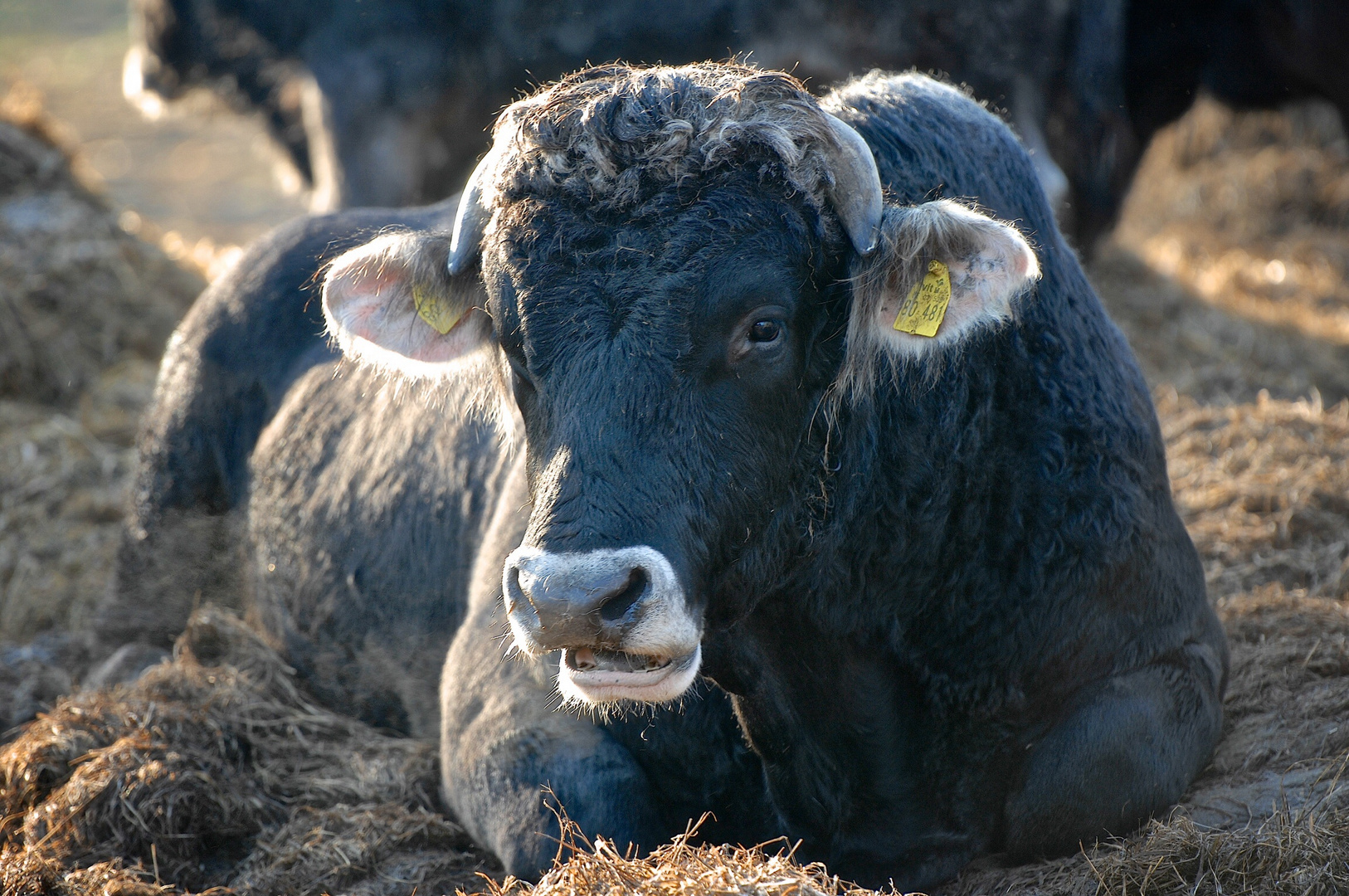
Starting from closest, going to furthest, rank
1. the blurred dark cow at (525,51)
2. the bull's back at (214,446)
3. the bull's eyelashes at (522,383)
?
the bull's eyelashes at (522,383)
the bull's back at (214,446)
the blurred dark cow at (525,51)

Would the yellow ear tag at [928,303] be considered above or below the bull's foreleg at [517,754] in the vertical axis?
above

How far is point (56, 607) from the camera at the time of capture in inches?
217

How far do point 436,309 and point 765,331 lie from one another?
3.06ft

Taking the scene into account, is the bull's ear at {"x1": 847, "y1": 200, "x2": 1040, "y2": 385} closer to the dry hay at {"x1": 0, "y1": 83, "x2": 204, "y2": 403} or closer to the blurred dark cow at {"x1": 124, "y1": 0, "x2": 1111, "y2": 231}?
the dry hay at {"x1": 0, "y1": 83, "x2": 204, "y2": 403}

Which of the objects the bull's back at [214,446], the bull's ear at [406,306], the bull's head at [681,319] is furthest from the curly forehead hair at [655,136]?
the bull's back at [214,446]

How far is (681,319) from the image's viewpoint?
2.49 m

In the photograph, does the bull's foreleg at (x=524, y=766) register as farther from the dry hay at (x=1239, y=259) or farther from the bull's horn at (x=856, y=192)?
the dry hay at (x=1239, y=259)

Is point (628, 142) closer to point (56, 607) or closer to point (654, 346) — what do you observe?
point (654, 346)

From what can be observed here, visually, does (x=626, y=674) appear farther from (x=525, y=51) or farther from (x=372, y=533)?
(x=525, y=51)

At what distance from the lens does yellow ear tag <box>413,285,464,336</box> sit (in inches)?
121

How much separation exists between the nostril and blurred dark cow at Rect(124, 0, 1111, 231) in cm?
704

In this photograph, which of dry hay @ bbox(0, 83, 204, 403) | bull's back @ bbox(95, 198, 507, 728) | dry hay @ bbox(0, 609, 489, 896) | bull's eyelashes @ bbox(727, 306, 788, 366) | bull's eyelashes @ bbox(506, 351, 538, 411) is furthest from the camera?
dry hay @ bbox(0, 83, 204, 403)

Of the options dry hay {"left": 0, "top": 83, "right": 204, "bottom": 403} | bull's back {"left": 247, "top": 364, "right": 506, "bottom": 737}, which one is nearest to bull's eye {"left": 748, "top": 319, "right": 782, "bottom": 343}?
bull's back {"left": 247, "top": 364, "right": 506, "bottom": 737}

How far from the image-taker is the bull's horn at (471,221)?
2.87 m
